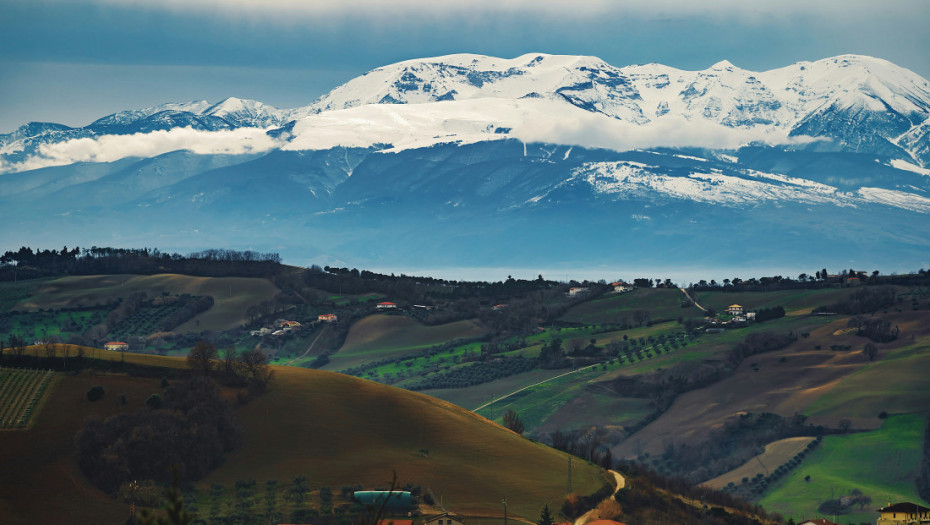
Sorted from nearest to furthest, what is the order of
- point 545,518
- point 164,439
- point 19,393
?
point 545,518 → point 164,439 → point 19,393

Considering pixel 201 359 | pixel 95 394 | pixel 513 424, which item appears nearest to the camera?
pixel 95 394

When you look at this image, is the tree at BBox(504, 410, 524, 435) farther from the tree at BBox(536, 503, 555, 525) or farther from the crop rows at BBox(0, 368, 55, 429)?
the crop rows at BBox(0, 368, 55, 429)

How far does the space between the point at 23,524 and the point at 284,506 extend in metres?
20.5

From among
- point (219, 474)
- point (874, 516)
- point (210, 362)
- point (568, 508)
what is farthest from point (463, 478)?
point (874, 516)

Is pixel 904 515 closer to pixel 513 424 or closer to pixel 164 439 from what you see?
pixel 513 424

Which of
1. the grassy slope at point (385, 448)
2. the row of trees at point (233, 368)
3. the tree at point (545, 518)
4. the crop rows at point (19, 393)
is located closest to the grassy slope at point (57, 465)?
the crop rows at point (19, 393)

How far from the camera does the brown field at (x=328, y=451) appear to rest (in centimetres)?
10281

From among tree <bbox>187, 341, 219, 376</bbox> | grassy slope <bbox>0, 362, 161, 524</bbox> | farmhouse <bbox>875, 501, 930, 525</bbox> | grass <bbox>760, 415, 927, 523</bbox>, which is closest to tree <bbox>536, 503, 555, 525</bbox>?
grassy slope <bbox>0, 362, 161, 524</bbox>

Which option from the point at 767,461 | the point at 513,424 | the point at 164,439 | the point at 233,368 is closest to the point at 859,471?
the point at 767,461

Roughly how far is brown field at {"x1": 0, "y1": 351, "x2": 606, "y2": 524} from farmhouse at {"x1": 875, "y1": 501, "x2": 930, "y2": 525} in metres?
31.1

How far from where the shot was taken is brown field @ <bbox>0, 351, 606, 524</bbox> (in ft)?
337

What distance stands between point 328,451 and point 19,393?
97.0 feet

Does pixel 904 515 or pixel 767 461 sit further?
pixel 767 461

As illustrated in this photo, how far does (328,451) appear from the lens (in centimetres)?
12025
